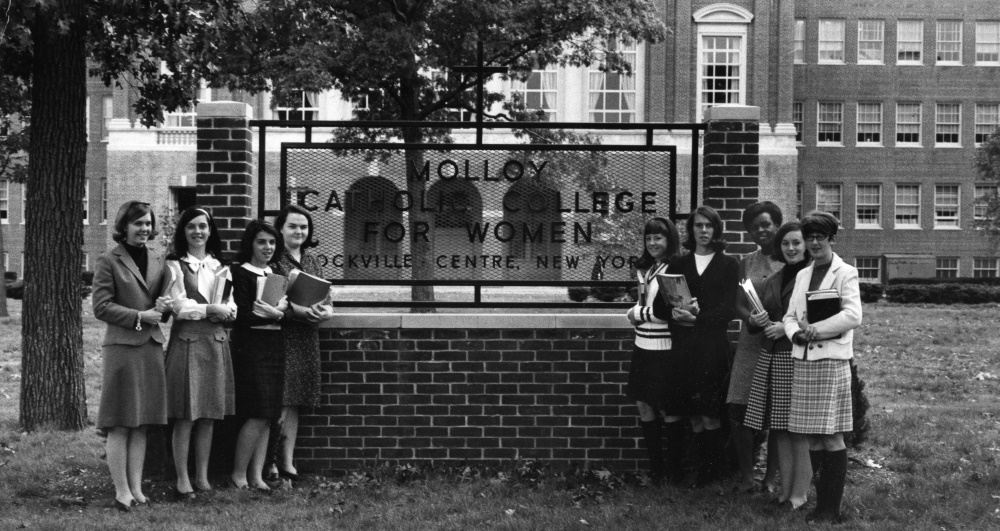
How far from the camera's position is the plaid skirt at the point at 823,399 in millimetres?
5840

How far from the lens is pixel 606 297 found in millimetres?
8172

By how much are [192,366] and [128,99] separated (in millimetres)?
38348

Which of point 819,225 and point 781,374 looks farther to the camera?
point 781,374

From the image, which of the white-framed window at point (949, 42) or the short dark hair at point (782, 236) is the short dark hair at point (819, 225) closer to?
the short dark hair at point (782, 236)

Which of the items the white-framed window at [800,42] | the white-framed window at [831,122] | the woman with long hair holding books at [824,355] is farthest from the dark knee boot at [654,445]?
the white-framed window at [800,42]

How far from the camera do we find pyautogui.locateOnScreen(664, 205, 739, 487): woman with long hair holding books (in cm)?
655

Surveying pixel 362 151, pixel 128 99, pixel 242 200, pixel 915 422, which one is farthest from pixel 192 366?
pixel 128 99

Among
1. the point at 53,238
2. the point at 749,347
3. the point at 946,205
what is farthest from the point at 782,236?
the point at 946,205

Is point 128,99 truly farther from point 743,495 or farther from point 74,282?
point 743,495

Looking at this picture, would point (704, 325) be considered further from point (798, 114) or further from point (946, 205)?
point (946, 205)

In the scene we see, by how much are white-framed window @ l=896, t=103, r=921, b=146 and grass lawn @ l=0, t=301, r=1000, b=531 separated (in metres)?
38.5

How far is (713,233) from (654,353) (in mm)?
804

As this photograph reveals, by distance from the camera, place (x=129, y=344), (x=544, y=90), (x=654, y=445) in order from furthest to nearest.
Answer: (x=544, y=90)
(x=654, y=445)
(x=129, y=344)

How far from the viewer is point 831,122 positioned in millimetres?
44781
